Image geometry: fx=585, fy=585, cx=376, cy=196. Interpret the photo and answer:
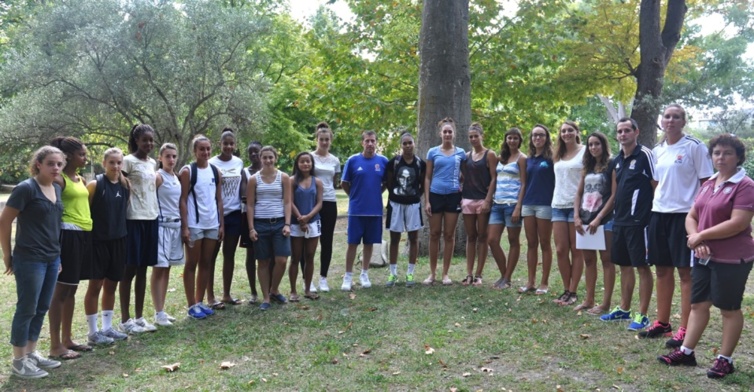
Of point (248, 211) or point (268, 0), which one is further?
point (268, 0)

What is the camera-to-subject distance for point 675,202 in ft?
16.8

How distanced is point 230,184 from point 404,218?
93.2 inches

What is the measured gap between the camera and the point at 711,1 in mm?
15258

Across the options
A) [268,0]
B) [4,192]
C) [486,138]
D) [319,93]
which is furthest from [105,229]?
[4,192]

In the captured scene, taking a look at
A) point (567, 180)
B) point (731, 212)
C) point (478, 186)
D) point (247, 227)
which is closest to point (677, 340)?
point (731, 212)

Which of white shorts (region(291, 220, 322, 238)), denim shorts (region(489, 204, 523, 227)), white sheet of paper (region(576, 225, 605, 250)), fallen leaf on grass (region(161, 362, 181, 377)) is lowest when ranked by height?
fallen leaf on grass (region(161, 362, 181, 377))

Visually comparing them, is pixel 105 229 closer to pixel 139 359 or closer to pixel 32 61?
pixel 139 359

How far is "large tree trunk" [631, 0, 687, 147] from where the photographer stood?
12570mm

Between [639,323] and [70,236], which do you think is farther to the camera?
[639,323]

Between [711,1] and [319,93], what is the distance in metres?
10.7

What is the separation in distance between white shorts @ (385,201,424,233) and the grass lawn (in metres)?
1.03

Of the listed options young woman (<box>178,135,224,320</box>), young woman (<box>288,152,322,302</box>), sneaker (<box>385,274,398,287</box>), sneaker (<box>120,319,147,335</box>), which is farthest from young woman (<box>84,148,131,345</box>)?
sneaker (<box>385,274,398,287</box>)

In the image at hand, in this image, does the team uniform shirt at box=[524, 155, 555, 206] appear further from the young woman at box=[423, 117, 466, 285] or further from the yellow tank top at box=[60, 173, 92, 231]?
the yellow tank top at box=[60, 173, 92, 231]

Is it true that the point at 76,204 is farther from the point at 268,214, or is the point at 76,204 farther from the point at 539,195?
the point at 539,195
